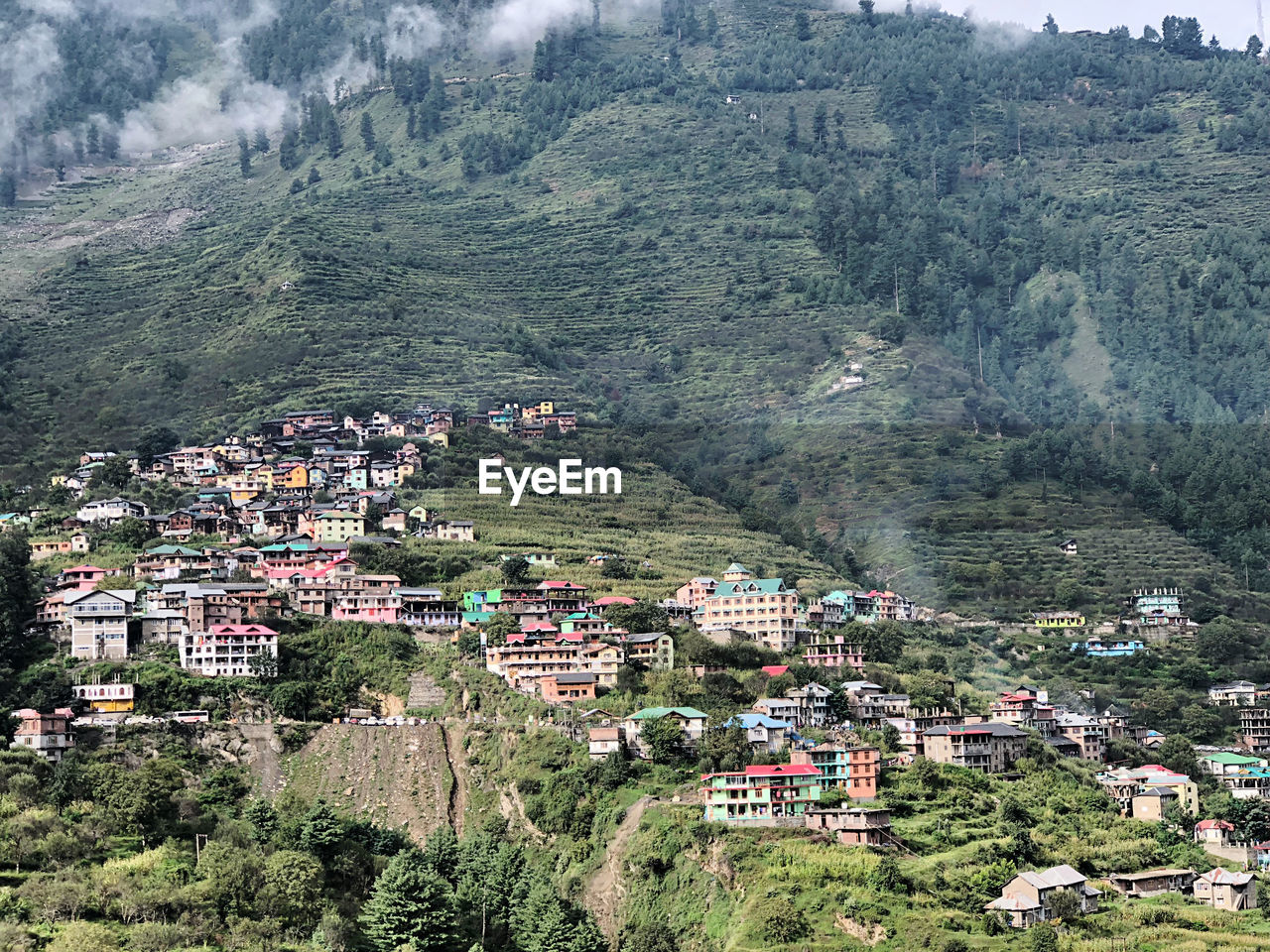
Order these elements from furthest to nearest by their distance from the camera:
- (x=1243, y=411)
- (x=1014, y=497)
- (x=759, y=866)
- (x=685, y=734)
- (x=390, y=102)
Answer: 1. (x=390, y=102)
2. (x=1243, y=411)
3. (x=1014, y=497)
4. (x=685, y=734)
5. (x=759, y=866)

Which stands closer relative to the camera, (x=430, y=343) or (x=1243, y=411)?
(x=430, y=343)

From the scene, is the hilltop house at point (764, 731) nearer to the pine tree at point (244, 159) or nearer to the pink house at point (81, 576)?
the pink house at point (81, 576)

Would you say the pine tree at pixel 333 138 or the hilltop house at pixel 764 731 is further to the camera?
the pine tree at pixel 333 138

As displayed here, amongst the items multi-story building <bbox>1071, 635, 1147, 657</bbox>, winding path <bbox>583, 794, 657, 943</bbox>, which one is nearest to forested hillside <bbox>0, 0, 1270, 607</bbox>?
multi-story building <bbox>1071, 635, 1147, 657</bbox>

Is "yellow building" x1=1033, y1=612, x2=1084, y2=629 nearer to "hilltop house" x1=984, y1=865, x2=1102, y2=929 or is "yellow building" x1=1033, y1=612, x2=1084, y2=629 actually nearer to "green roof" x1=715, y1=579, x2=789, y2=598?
"green roof" x1=715, y1=579, x2=789, y2=598

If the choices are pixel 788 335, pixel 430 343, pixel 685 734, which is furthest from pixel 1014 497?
pixel 685 734

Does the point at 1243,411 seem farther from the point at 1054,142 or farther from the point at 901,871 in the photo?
the point at 901,871

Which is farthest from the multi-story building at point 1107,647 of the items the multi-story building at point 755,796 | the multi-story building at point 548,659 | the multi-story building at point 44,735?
the multi-story building at point 44,735
